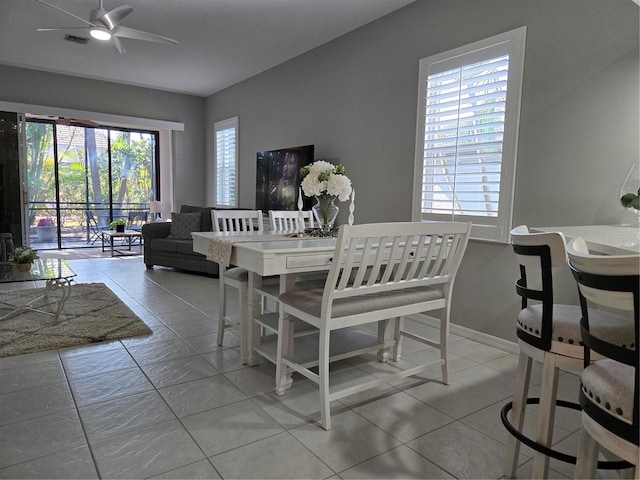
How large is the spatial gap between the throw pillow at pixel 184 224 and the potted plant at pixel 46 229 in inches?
128

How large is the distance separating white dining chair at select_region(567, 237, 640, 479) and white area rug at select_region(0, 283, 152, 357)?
118 inches

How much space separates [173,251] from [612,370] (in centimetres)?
541

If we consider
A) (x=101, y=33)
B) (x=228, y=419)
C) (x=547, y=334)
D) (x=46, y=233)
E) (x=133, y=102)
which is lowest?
(x=228, y=419)

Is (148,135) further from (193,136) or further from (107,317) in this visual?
(107,317)

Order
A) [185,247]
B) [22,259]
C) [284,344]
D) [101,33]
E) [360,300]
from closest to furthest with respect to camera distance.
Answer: [360,300]
[284,344]
[101,33]
[22,259]
[185,247]

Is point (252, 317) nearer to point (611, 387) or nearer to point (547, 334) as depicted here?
point (547, 334)

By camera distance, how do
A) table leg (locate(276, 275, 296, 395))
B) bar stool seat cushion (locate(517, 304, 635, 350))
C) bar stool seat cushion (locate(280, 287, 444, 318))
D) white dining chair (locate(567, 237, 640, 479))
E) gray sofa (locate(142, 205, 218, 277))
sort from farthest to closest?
gray sofa (locate(142, 205, 218, 277)) < table leg (locate(276, 275, 296, 395)) < bar stool seat cushion (locate(280, 287, 444, 318)) < bar stool seat cushion (locate(517, 304, 635, 350)) < white dining chair (locate(567, 237, 640, 479))

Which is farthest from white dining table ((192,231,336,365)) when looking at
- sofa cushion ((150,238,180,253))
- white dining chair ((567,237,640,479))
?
sofa cushion ((150,238,180,253))

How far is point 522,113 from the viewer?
279cm

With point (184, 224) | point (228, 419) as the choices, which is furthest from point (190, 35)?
point (228, 419)

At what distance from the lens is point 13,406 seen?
204 cm

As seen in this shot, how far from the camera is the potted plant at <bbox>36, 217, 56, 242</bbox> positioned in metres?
7.49

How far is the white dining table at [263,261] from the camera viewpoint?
201cm

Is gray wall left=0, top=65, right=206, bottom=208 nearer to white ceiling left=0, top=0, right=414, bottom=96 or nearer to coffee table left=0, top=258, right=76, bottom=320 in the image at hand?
white ceiling left=0, top=0, right=414, bottom=96
